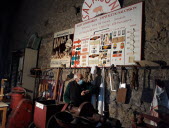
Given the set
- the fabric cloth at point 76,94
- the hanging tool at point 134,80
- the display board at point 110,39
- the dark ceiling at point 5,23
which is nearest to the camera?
the hanging tool at point 134,80

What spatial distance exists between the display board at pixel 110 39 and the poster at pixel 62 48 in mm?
229

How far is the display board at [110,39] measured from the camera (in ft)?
8.50

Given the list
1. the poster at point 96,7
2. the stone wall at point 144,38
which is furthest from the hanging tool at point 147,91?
the poster at point 96,7

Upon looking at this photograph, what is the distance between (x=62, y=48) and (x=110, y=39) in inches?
67.2

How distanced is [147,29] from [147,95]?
45.2 inches

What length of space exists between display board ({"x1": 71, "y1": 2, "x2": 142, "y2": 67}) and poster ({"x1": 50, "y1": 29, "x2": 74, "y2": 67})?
0.75 ft

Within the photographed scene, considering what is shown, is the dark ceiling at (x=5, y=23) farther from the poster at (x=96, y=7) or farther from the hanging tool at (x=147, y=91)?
the hanging tool at (x=147, y=91)

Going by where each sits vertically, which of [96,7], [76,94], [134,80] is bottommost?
[76,94]

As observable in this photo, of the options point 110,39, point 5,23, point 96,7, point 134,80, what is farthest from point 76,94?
point 5,23

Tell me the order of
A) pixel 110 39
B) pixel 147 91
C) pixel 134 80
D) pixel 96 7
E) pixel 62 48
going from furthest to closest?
pixel 62 48, pixel 96 7, pixel 110 39, pixel 134 80, pixel 147 91

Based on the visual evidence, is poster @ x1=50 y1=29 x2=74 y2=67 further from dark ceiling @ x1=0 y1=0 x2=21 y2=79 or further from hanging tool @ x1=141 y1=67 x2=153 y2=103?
dark ceiling @ x1=0 y1=0 x2=21 y2=79

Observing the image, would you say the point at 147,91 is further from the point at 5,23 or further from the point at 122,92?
the point at 5,23

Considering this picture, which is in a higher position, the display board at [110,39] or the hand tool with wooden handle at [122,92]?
the display board at [110,39]

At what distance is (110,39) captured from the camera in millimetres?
2979
